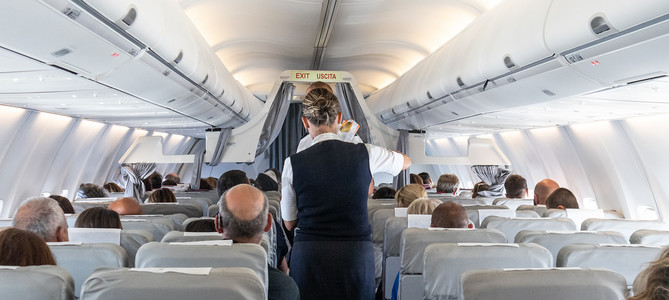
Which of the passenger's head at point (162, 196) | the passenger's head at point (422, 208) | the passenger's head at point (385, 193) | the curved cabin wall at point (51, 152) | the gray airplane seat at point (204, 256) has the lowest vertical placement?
the gray airplane seat at point (204, 256)

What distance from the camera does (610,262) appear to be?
3.08 metres

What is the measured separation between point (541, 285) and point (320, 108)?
5.80ft

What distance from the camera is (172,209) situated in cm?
630

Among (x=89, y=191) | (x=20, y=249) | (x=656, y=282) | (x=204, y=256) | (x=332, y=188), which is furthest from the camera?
(x=89, y=191)

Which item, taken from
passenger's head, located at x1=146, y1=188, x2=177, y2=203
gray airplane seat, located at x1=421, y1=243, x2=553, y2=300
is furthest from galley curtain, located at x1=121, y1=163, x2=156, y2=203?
gray airplane seat, located at x1=421, y1=243, x2=553, y2=300

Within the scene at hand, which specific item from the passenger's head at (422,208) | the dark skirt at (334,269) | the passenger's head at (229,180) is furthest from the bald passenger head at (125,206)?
the dark skirt at (334,269)

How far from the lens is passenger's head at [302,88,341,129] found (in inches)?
138

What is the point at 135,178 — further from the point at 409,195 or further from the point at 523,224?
the point at 523,224

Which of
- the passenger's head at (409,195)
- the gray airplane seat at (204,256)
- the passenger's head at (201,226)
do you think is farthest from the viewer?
the passenger's head at (409,195)

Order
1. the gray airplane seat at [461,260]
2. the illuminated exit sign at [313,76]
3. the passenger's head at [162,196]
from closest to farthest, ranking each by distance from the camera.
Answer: the gray airplane seat at [461,260], the passenger's head at [162,196], the illuminated exit sign at [313,76]

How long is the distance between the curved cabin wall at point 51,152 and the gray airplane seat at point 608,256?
9126mm

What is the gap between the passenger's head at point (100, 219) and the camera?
433 cm

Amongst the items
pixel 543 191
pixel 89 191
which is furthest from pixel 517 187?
pixel 89 191

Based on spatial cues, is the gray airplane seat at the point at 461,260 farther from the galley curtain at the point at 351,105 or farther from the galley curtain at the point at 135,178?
the galley curtain at the point at 135,178
